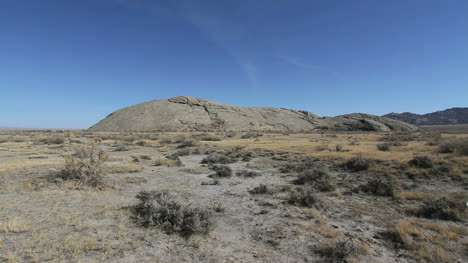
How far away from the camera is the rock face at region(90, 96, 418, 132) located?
71.5 m

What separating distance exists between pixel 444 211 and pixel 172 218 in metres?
7.40

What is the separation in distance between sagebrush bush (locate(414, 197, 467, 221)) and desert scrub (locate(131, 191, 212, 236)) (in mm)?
6167

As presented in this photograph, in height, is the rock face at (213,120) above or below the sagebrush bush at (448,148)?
above

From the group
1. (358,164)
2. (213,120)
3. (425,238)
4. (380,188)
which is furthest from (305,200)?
(213,120)

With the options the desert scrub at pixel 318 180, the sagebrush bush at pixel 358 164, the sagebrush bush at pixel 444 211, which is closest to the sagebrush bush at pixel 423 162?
the sagebrush bush at pixel 358 164

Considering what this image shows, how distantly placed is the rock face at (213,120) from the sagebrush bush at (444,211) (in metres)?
66.7

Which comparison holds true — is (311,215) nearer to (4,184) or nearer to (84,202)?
(84,202)

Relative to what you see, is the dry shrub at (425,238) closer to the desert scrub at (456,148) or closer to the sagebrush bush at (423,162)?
the sagebrush bush at (423,162)

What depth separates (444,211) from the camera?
234 inches

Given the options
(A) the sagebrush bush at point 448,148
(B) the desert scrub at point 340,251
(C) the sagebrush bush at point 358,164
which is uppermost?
(A) the sagebrush bush at point 448,148

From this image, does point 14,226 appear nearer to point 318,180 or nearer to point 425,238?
point 425,238

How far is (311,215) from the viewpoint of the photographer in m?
6.28

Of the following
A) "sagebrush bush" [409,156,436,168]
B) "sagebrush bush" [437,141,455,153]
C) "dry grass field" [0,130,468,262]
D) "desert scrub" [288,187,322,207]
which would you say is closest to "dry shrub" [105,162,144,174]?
"dry grass field" [0,130,468,262]

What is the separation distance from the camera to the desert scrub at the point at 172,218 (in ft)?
16.8
